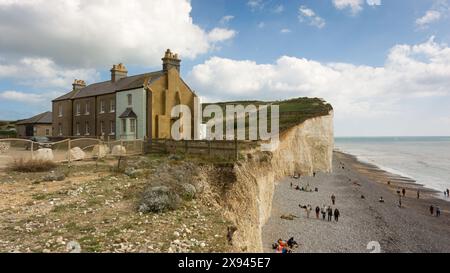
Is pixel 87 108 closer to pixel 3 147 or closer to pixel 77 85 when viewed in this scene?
pixel 77 85

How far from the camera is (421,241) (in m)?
22.5

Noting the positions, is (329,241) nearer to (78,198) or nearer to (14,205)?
(78,198)

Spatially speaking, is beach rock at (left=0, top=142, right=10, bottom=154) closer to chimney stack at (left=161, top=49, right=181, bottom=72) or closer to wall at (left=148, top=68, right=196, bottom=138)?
wall at (left=148, top=68, right=196, bottom=138)

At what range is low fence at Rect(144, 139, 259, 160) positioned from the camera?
63.8 ft

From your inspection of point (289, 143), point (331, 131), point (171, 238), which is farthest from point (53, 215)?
point (331, 131)

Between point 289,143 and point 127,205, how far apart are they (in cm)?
3809

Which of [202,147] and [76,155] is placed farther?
[76,155]

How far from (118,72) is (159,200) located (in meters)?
32.1

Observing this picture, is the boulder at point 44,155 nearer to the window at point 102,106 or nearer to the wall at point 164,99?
the wall at point 164,99

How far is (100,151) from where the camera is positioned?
78.6 ft

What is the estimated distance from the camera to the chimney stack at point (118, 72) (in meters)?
38.6

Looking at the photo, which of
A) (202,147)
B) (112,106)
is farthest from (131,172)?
(112,106)

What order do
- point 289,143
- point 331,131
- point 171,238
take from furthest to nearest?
point 331,131
point 289,143
point 171,238

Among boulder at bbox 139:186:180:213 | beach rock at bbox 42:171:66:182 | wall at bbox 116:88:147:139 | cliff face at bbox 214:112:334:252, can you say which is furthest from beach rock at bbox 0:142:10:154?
cliff face at bbox 214:112:334:252
